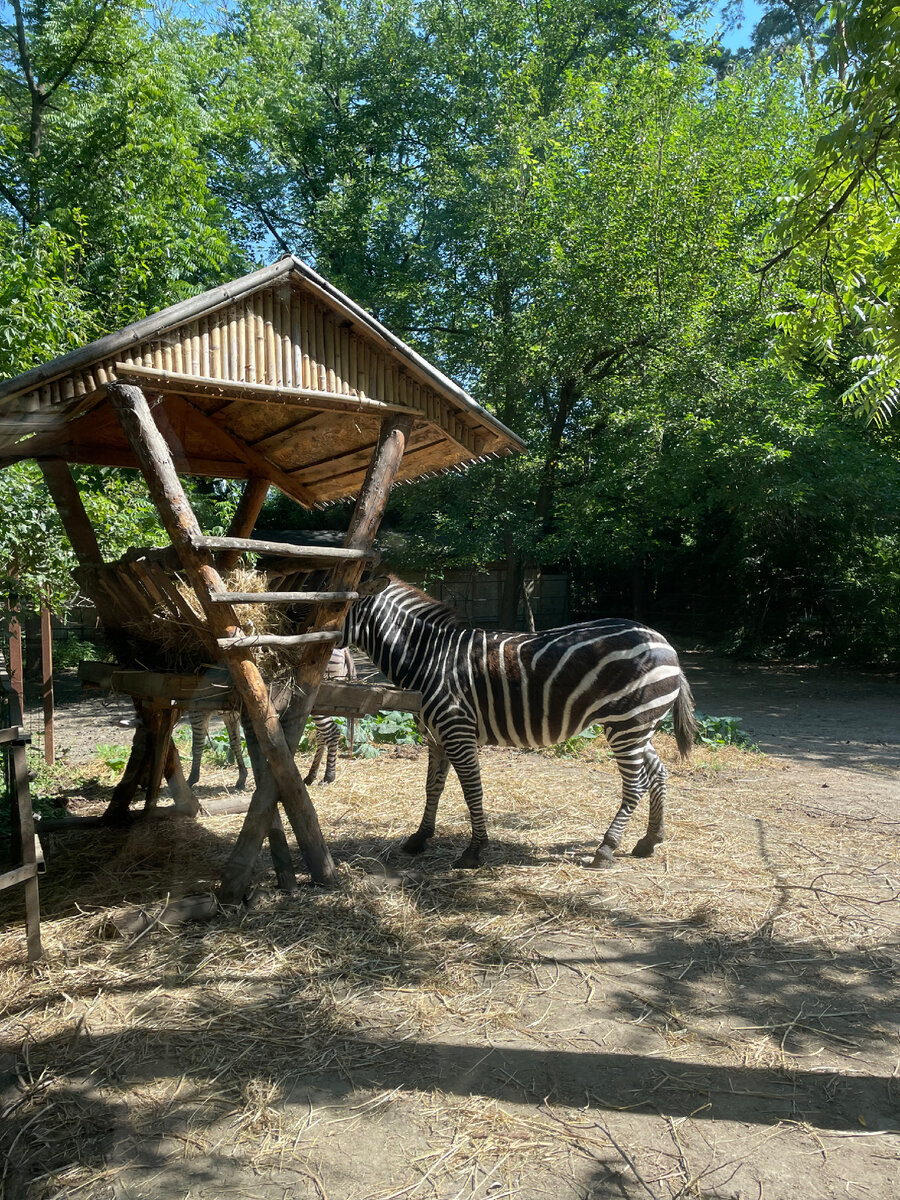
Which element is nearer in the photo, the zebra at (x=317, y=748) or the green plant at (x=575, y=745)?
the zebra at (x=317, y=748)

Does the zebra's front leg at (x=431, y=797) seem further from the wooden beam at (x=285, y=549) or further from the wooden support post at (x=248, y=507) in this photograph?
the wooden support post at (x=248, y=507)

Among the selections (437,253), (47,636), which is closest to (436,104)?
(437,253)

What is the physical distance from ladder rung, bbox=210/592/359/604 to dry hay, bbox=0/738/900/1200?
1.84 m

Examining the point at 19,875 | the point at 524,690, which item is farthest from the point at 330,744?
the point at 19,875

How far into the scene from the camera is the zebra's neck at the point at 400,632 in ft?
20.0

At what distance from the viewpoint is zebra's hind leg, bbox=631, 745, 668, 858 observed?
20.2 ft

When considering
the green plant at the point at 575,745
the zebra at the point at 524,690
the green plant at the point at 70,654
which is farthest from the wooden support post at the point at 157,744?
the green plant at the point at 70,654

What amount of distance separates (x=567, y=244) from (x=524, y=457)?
3.97m

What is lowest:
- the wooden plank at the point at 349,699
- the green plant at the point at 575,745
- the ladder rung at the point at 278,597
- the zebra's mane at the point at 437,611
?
the green plant at the point at 575,745

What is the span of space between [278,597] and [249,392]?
1.16 metres

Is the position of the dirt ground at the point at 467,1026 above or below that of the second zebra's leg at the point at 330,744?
below

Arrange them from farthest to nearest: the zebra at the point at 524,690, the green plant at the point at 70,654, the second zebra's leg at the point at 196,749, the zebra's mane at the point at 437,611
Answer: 1. the green plant at the point at 70,654
2. the second zebra's leg at the point at 196,749
3. the zebra's mane at the point at 437,611
4. the zebra at the point at 524,690

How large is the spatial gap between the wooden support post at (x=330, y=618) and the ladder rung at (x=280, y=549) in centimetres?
7

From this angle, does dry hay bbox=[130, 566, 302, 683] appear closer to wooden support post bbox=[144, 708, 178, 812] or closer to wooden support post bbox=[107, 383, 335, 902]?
wooden support post bbox=[107, 383, 335, 902]
